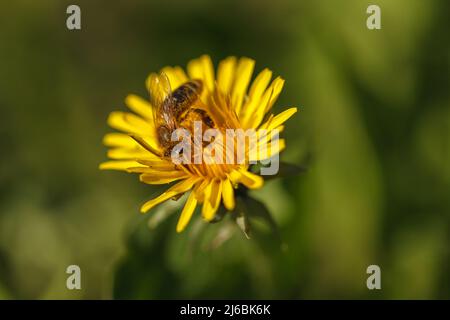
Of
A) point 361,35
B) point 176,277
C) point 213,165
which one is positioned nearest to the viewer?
point 213,165

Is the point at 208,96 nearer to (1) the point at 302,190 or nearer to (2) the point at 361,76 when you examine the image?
(1) the point at 302,190

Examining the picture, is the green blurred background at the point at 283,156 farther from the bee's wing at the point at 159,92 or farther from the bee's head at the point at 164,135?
the bee's wing at the point at 159,92

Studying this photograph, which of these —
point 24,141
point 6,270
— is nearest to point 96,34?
point 24,141

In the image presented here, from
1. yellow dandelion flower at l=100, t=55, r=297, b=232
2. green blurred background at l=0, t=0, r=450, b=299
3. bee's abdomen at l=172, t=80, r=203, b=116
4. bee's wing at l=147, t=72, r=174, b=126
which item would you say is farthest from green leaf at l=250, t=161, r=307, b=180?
bee's wing at l=147, t=72, r=174, b=126

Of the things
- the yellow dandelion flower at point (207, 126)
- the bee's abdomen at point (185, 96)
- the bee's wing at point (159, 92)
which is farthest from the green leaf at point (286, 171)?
the bee's wing at point (159, 92)

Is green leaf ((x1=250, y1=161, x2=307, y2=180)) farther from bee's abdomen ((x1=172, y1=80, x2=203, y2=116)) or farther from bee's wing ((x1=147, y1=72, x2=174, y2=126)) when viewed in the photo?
bee's wing ((x1=147, y1=72, x2=174, y2=126))

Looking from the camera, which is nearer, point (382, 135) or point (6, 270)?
point (6, 270)

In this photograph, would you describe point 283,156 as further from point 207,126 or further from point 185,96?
point 185,96
